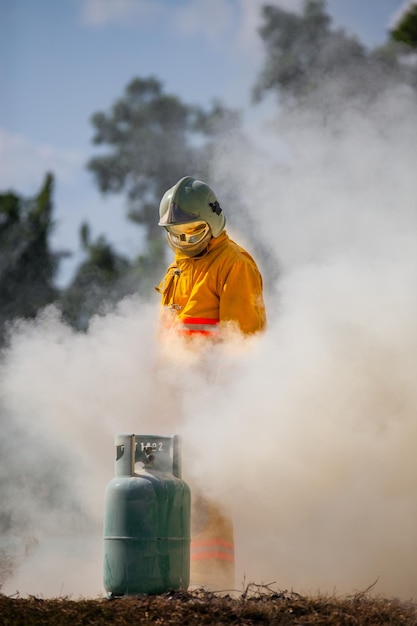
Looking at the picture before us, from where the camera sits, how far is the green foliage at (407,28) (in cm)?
2350

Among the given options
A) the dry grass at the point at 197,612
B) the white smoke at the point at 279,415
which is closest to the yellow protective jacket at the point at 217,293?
the white smoke at the point at 279,415

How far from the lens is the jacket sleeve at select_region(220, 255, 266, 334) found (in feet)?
32.1

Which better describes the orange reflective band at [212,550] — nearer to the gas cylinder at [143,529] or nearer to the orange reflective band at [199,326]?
the gas cylinder at [143,529]

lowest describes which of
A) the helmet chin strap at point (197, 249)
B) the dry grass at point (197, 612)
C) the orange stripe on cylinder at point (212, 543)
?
the dry grass at point (197, 612)

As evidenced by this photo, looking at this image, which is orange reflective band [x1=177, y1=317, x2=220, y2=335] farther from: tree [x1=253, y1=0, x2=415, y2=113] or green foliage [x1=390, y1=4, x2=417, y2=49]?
green foliage [x1=390, y1=4, x2=417, y2=49]

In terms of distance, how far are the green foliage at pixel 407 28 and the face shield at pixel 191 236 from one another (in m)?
14.7

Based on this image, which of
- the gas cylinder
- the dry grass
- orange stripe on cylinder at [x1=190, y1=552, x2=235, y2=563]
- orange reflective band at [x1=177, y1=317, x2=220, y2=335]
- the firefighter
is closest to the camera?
the dry grass

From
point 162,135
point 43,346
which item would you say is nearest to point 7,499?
point 43,346

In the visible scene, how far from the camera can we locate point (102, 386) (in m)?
10.9

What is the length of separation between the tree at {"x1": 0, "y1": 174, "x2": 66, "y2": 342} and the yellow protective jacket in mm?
15319

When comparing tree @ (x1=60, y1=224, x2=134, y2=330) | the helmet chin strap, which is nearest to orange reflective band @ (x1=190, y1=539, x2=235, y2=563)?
the helmet chin strap

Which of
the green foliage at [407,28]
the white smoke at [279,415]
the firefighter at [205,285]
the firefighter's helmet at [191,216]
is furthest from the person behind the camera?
the green foliage at [407,28]

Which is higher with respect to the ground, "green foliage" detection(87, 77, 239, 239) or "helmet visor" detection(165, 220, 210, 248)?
"green foliage" detection(87, 77, 239, 239)

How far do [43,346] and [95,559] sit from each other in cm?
225
